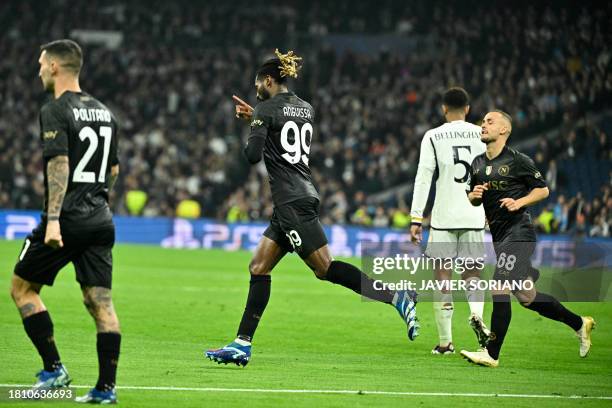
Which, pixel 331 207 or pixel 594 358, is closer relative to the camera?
pixel 594 358

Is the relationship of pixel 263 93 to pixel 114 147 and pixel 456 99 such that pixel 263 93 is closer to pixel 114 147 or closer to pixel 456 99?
pixel 456 99

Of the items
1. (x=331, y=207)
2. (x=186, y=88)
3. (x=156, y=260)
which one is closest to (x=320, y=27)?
(x=186, y=88)

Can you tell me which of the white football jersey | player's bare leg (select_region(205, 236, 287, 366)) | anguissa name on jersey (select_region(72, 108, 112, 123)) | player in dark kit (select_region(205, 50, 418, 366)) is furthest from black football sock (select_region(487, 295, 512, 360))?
anguissa name on jersey (select_region(72, 108, 112, 123))

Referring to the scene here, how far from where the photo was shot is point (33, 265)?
7508 millimetres

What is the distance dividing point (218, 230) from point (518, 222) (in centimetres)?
2215

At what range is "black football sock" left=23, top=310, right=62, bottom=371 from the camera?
7.63 metres

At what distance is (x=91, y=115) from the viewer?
7.38 metres

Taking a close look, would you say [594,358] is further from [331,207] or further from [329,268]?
[331,207]

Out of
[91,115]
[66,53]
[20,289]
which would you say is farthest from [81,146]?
[20,289]

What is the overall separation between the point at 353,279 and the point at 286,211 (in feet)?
2.74

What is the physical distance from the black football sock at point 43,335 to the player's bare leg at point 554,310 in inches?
171

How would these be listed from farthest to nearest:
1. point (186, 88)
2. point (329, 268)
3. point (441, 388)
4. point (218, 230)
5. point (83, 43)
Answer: point (83, 43)
point (186, 88)
point (218, 230)
point (329, 268)
point (441, 388)

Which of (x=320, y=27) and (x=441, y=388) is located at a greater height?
(x=320, y=27)

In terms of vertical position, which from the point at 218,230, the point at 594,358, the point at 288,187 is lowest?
the point at 218,230
